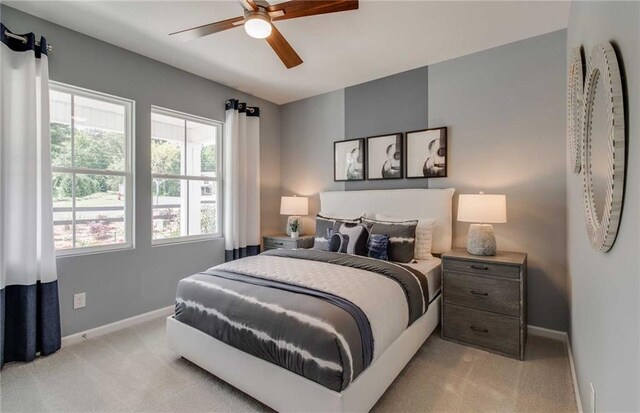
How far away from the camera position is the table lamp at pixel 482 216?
248cm

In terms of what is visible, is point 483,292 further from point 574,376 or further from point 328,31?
point 328,31

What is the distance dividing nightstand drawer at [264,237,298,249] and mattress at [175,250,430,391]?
4.22 ft

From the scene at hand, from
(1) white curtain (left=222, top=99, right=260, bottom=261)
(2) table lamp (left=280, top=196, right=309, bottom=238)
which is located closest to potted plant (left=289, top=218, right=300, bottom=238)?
(2) table lamp (left=280, top=196, right=309, bottom=238)

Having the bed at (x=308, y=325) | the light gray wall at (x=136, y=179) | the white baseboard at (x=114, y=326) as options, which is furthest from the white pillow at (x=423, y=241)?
the white baseboard at (x=114, y=326)

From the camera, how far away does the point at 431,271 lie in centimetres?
262

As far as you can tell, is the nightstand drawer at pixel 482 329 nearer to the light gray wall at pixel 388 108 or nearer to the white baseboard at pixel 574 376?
the white baseboard at pixel 574 376

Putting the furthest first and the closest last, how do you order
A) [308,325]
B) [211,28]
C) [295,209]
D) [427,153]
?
[295,209], [427,153], [211,28], [308,325]

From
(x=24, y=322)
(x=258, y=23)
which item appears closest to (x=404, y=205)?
(x=258, y=23)

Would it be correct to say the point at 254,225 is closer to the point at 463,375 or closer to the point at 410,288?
the point at 410,288

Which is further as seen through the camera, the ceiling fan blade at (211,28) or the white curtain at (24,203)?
the white curtain at (24,203)

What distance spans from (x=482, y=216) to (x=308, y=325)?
1.79 meters

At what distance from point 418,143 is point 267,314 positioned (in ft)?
8.28

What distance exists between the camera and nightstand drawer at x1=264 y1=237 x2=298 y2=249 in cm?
384

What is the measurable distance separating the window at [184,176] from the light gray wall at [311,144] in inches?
43.1
